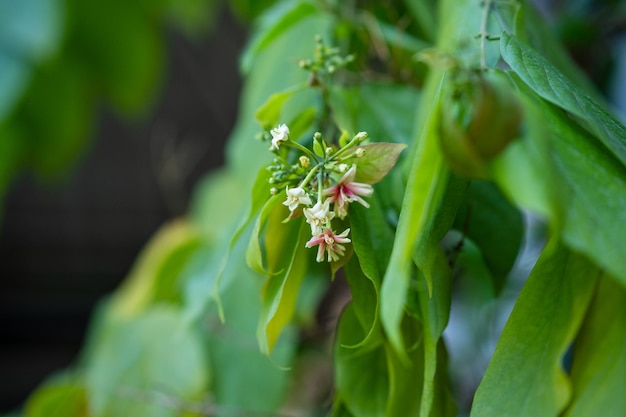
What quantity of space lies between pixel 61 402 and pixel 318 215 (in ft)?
1.65

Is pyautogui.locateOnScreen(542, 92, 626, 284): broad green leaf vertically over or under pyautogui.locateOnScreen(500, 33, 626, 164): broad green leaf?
under

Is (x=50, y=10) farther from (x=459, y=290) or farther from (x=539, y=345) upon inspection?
(x=539, y=345)

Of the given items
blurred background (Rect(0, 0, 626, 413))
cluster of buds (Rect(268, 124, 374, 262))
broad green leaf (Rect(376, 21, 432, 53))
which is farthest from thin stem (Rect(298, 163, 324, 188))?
blurred background (Rect(0, 0, 626, 413))

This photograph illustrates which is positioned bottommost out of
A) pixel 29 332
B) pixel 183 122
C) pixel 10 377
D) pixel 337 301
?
pixel 10 377

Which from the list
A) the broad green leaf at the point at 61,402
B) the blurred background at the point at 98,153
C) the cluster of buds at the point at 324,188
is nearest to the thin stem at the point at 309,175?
the cluster of buds at the point at 324,188

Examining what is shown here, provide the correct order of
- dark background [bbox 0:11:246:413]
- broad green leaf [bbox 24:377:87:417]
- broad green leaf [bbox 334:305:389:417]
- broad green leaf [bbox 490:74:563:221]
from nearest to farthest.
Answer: broad green leaf [bbox 490:74:563:221]
broad green leaf [bbox 334:305:389:417]
broad green leaf [bbox 24:377:87:417]
dark background [bbox 0:11:246:413]

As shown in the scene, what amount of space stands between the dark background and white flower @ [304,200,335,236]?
1.37m

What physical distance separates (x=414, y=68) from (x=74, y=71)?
2.37ft

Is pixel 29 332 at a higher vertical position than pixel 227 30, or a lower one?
lower

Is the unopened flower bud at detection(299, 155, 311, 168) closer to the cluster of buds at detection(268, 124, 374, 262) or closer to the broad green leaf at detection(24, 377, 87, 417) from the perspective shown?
the cluster of buds at detection(268, 124, 374, 262)

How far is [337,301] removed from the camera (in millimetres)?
908

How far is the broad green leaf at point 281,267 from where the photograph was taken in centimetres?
26

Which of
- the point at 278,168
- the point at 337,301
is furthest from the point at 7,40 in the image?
the point at 278,168

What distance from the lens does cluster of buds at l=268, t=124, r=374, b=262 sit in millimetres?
223
